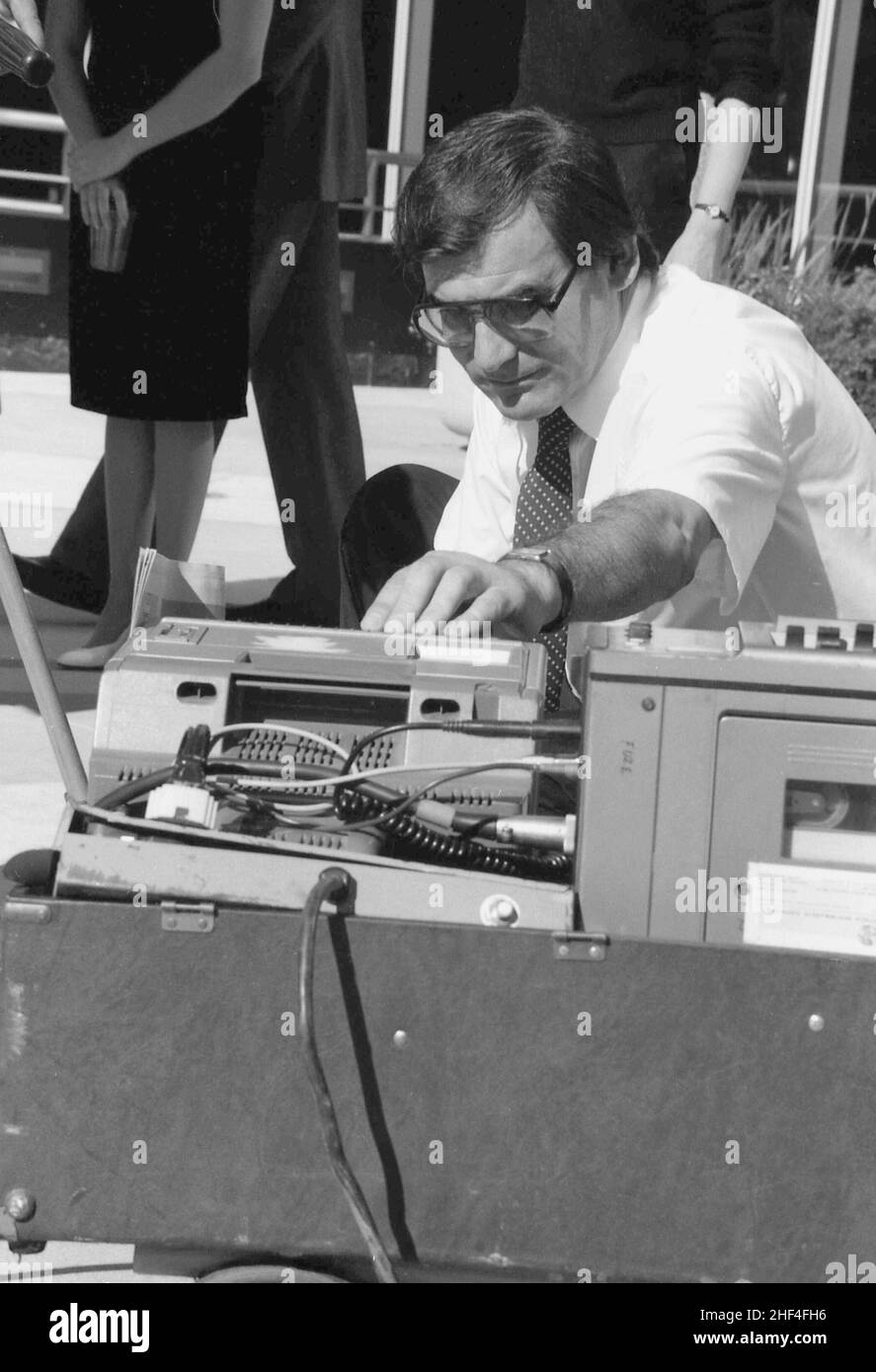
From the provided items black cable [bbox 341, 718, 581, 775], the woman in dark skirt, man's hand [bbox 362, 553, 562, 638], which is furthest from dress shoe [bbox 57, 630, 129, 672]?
black cable [bbox 341, 718, 581, 775]

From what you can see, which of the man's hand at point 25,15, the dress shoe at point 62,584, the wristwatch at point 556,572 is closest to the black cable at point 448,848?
the wristwatch at point 556,572

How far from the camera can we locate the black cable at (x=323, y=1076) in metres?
1.00

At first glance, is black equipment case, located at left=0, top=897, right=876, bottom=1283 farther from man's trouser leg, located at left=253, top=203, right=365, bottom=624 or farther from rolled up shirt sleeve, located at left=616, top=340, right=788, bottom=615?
man's trouser leg, located at left=253, top=203, right=365, bottom=624

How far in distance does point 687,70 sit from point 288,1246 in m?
2.55

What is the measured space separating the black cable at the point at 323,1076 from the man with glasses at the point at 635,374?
0.65m

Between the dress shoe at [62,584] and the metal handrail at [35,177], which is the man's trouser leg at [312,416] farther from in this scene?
the metal handrail at [35,177]

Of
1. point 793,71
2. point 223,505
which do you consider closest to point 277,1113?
point 223,505

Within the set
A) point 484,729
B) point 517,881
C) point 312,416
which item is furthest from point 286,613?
point 517,881

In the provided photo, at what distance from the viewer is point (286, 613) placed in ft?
12.7

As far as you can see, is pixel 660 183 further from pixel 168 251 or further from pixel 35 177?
pixel 35 177

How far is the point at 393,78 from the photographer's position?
807 centimetres

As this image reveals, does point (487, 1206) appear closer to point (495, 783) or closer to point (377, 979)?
point (377, 979)

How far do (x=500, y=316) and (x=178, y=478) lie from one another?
1.87m

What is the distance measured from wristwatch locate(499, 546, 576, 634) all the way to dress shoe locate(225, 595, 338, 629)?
2346mm
